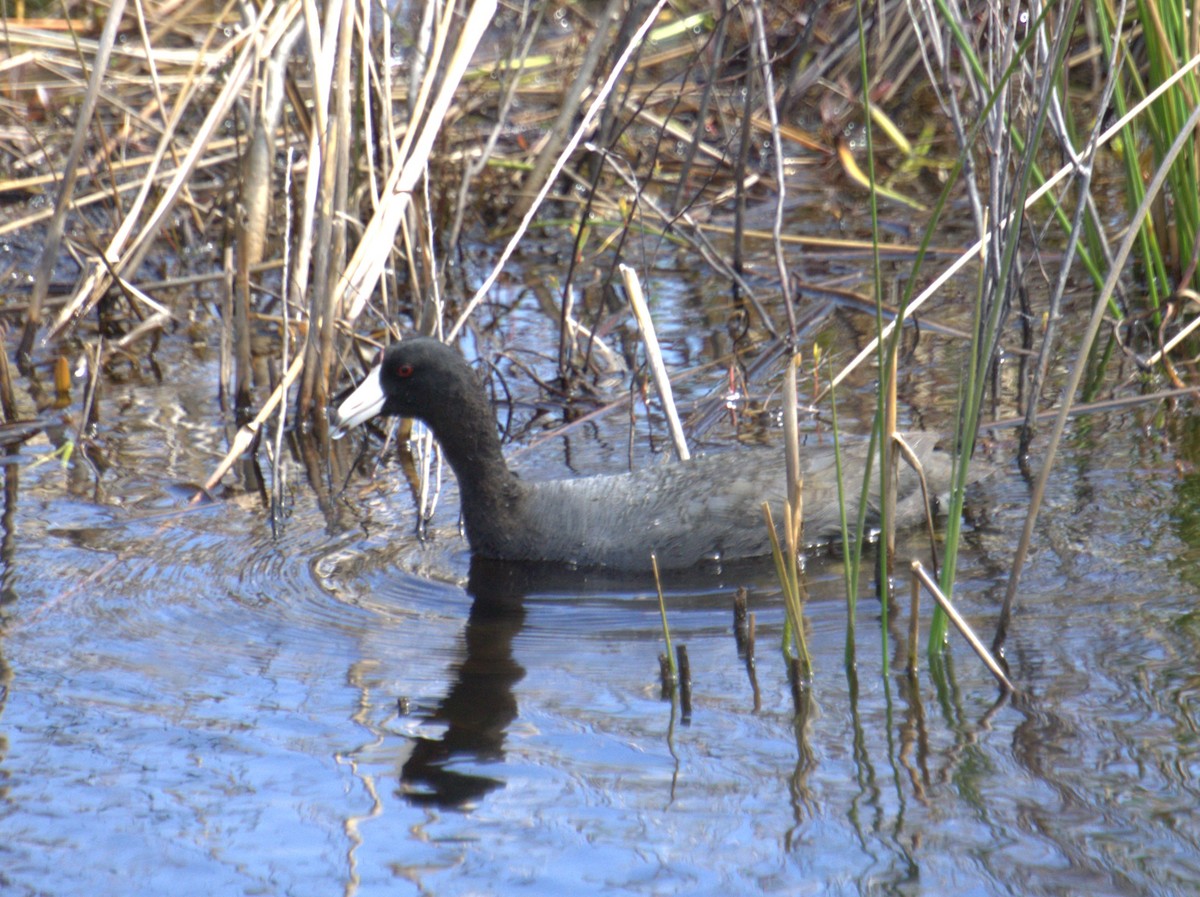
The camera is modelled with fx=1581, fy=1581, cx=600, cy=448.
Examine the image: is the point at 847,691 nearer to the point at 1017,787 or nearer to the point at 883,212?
the point at 1017,787

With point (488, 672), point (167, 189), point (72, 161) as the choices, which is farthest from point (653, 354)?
point (167, 189)

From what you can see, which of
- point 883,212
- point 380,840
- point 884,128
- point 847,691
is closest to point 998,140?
point 847,691

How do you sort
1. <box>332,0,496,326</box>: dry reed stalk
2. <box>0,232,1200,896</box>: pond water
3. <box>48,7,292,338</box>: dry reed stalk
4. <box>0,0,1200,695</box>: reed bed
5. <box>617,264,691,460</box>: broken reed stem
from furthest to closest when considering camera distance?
1. <box>48,7,292,338</box>: dry reed stalk
2. <box>332,0,496,326</box>: dry reed stalk
3. <box>0,0,1200,695</box>: reed bed
4. <box>617,264,691,460</box>: broken reed stem
5. <box>0,232,1200,896</box>: pond water

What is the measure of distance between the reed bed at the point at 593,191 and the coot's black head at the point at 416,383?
0.20 m

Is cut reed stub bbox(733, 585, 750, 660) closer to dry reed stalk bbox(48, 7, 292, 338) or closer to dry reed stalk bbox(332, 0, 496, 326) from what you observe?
dry reed stalk bbox(332, 0, 496, 326)

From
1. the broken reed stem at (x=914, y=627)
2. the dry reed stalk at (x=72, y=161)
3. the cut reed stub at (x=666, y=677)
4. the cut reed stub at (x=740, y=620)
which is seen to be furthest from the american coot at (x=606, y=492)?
the dry reed stalk at (x=72, y=161)

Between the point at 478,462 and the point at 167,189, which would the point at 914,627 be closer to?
the point at 478,462

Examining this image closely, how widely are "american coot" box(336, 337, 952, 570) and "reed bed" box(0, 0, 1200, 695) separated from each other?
0.20m

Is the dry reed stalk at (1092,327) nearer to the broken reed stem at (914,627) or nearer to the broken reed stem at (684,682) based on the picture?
the broken reed stem at (914,627)

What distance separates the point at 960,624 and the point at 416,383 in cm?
183

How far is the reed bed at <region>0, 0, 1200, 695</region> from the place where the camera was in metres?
3.99

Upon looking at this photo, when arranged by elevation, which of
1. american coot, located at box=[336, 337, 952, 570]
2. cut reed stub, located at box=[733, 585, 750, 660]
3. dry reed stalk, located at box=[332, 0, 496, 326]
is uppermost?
dry reed stalk, located at box=[332, 0, 496, 326]

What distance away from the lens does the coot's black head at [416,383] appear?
418 cm

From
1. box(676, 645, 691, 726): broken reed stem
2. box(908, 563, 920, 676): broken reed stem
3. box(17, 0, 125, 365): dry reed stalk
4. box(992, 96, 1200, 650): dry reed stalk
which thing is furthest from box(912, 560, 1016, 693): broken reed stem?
box(17, 0, 125, 365): dry reed stalk
